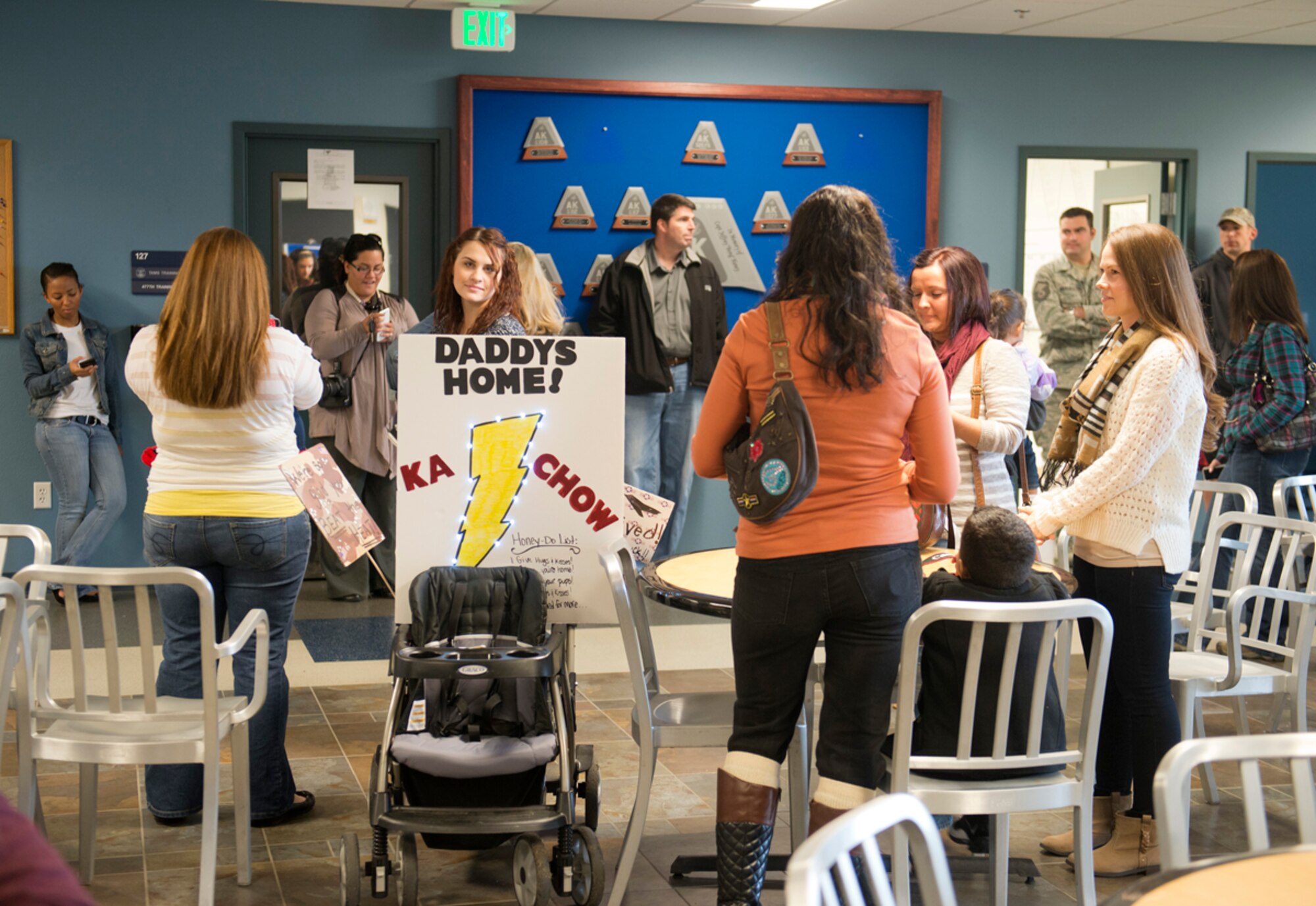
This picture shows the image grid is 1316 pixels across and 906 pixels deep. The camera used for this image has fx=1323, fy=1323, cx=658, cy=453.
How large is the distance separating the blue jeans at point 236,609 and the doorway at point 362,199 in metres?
3.65

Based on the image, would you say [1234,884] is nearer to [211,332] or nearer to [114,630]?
[114,630]

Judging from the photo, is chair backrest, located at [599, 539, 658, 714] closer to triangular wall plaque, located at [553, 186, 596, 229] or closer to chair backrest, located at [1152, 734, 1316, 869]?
chair backrest, located at [1152, 734, 1316, 869]

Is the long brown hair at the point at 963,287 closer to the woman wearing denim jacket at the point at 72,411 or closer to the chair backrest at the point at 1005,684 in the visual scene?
the chair backrest at the point at 1005,684

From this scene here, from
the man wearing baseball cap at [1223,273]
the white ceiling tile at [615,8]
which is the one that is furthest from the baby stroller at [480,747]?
the man wearing baseball cap at [1223,273]

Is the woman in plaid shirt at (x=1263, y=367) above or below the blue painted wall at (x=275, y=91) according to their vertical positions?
below

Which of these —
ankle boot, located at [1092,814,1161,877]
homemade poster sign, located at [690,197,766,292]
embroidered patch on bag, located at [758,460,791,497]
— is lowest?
ankle boot, located at [1092,814,1161,877]

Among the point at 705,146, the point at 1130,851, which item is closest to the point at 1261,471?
the point at 1130,851

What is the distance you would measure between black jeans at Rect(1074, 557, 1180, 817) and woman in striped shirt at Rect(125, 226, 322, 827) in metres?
2.00

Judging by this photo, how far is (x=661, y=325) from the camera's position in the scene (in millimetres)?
6660

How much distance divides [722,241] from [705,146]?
509mm

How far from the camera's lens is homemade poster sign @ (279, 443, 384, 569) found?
10.5ft

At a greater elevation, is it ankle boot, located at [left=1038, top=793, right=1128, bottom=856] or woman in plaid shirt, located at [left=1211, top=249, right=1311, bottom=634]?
woman in plaid shirt, located at [left=1211, top=249, right=1311, bottom=634]

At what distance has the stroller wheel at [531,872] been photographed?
9.24ft

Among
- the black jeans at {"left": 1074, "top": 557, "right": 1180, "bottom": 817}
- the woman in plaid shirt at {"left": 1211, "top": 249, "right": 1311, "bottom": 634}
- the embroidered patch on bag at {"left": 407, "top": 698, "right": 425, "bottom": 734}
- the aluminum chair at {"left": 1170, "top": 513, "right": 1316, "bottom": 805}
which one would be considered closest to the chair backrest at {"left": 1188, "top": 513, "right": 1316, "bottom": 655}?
the aluminum chair at {"left": 1170, "top": 513, "right": 1316, "bottom": 805}
